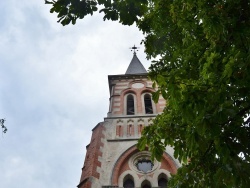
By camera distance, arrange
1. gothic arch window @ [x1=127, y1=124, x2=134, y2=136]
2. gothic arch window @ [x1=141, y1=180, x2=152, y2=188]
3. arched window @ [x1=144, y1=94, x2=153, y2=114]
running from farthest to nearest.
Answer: arched window @ [x1=144, y1=94, x2=153, y2=114], gothic arch window @ [x1=127, y1=124, x2=134, y2=136], gothic arch window @ [x1=141, y1=180, x2=152, y2=188]

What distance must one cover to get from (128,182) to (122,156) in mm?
1205

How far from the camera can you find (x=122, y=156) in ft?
45.4

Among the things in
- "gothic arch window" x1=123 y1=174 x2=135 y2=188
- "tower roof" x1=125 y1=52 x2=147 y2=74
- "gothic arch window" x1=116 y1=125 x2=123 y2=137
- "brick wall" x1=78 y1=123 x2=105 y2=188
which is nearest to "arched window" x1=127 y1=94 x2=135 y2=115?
"gothic arch window" x1=116 y1=125 x2=123 y2=137

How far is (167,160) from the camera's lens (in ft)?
44.8

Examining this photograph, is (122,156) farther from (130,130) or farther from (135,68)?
(135,68)

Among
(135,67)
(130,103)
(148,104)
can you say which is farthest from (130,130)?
(135,67)

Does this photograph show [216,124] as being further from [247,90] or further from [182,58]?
[182,58]

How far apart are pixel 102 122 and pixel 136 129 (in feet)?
5.85

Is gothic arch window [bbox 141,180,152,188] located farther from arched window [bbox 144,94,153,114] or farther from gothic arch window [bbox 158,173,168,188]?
arched window [bbox 144,94,153,114]

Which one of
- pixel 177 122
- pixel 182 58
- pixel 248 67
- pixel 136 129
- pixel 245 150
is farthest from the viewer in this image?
pixel 136 129

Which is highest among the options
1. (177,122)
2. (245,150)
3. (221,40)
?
(221,40)

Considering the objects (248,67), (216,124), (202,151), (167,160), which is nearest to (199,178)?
(202,151)

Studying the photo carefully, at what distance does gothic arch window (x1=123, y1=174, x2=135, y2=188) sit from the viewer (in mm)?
12906

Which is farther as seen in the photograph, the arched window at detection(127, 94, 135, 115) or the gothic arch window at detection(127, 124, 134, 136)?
the arched window at detection(127, 94, 135, 115)
